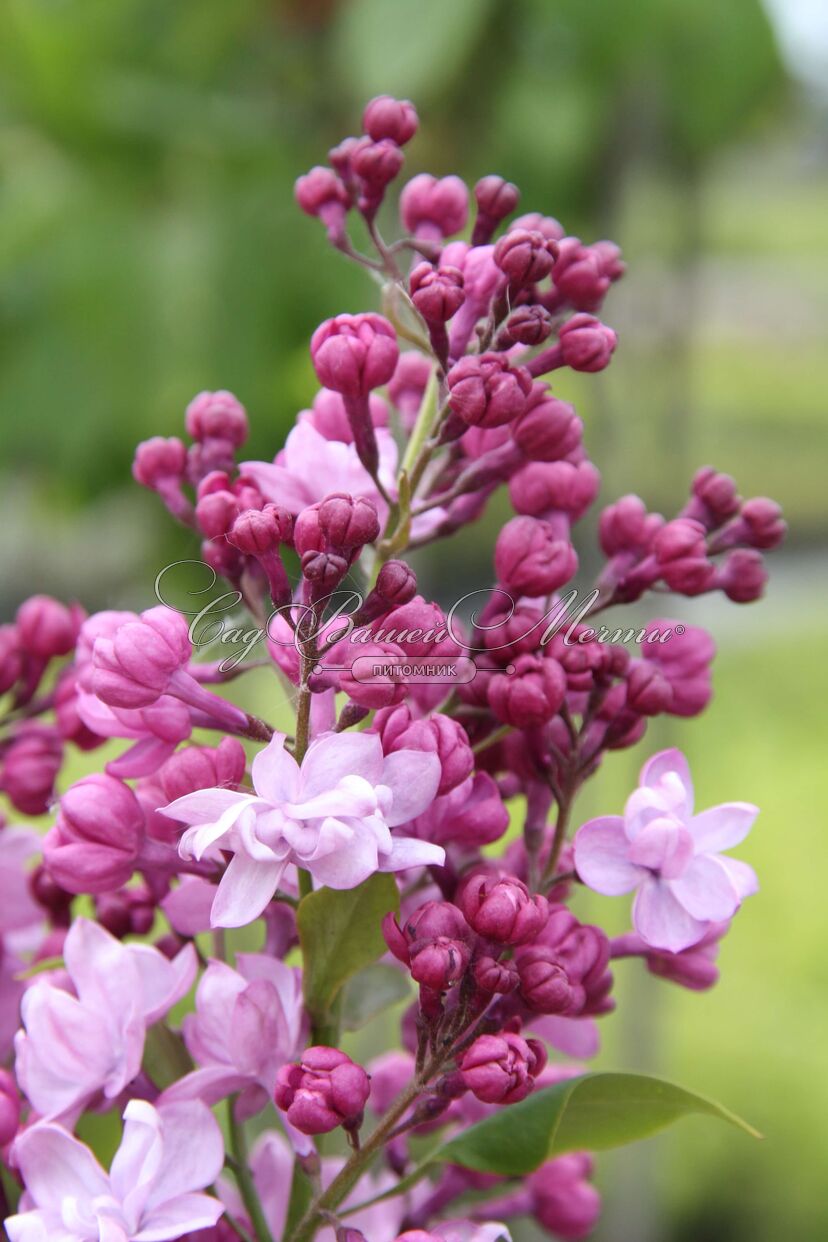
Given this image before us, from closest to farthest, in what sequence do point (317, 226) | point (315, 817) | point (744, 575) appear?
1. point (315, 817)
2. point (744, 575)
3. point (317, 226)

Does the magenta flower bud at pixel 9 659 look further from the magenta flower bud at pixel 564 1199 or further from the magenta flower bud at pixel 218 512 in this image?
the magenta flower bud at pixel 564 1199

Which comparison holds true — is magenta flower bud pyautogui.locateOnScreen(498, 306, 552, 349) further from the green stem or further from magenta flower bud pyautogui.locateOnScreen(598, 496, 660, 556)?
the green stem

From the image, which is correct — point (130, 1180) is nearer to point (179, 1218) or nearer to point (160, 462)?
point (179, 1218)

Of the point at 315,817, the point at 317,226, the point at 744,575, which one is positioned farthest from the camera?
the point at 317,226

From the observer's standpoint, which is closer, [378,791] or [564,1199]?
→ [378,791]

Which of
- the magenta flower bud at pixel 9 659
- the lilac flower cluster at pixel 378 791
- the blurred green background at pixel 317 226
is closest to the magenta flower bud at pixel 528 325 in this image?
the lilac flower cluster at pixel 378 791

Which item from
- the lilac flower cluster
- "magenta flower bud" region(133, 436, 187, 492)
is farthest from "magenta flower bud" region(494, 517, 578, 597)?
"magenta flower bud" region(133, 436, 187, 492)

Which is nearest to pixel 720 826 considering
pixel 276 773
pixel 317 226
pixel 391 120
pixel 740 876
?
pixel 740 876

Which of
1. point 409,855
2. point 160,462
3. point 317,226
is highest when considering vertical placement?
point 317,226
